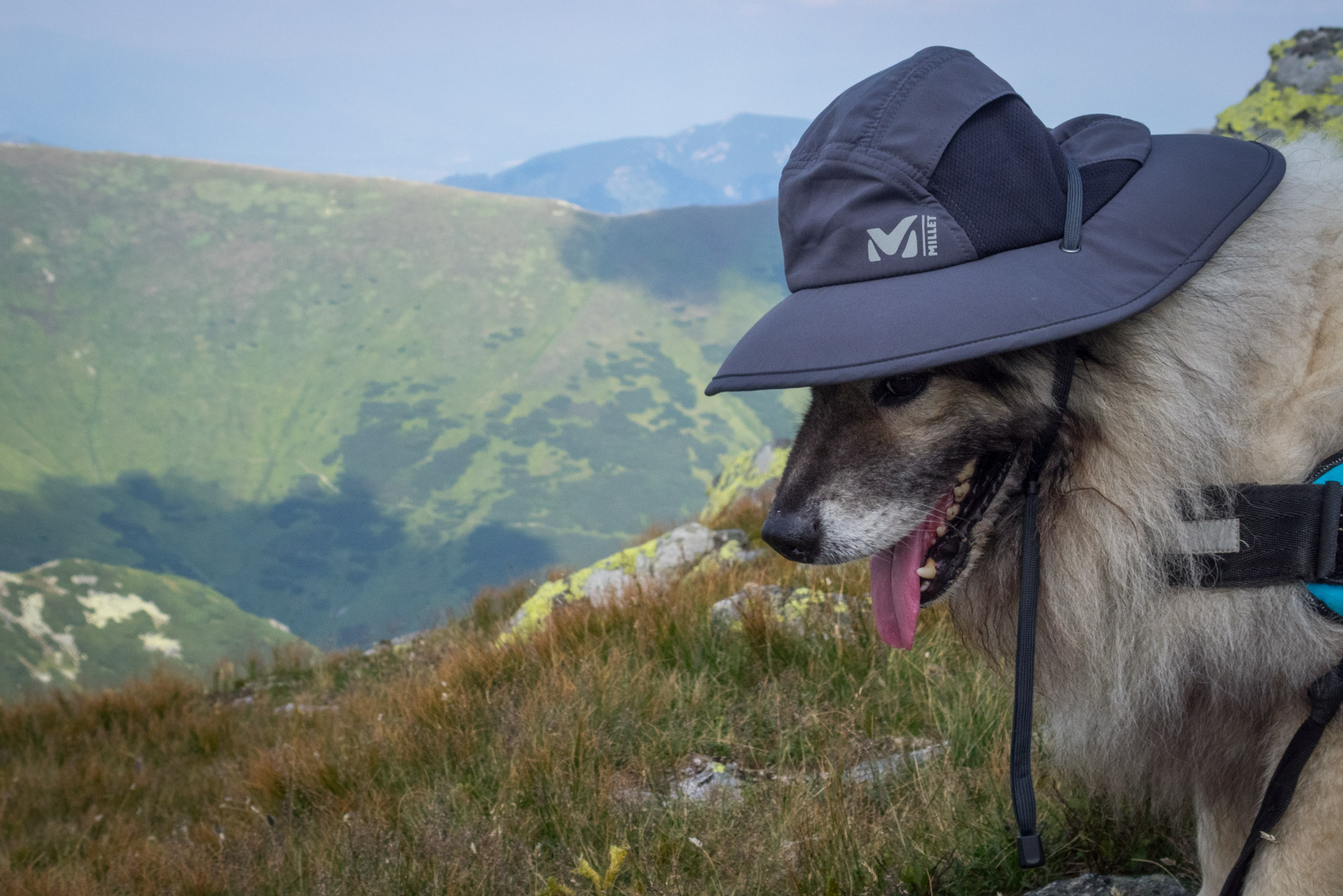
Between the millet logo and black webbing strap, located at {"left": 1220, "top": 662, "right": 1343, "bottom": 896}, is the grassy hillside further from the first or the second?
the millet logo

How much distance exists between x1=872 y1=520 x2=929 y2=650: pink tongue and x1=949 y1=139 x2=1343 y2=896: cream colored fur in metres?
0.14

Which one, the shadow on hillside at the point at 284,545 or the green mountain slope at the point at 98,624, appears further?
the shadow on hillside at the point at 284,545

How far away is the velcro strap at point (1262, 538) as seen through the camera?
48.7 inches

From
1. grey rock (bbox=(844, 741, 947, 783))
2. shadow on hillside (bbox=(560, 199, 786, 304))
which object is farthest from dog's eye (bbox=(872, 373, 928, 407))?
shadow on hillside (bbox=(560, 199, 786, 304))

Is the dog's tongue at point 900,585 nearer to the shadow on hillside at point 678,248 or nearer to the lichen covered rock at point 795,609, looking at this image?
the lichen covered rock at point 795,609

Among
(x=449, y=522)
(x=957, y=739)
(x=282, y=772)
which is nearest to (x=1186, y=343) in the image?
(x=957, y=739)

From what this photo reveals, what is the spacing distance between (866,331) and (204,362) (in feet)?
106

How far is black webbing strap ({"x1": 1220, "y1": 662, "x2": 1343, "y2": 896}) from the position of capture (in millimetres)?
1267

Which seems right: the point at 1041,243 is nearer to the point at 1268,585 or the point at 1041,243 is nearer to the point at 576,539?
the point at 1268,585

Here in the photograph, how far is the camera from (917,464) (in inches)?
55.4

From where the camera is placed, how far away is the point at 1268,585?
131 centimetres

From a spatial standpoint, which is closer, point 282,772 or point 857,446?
point 857,446

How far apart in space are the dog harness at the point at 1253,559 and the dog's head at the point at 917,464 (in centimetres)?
6

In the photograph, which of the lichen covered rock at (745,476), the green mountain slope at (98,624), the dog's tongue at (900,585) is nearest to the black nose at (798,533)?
the dog's tongue at (900,585)
